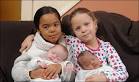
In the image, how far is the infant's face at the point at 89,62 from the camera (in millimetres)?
1515

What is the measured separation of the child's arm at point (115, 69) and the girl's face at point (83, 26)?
137 millimetres

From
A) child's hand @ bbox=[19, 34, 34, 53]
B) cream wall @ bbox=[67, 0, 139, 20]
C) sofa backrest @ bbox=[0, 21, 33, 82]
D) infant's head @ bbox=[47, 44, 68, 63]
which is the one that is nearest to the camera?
infant's head @ bbox=[47, 44, 68, 63]

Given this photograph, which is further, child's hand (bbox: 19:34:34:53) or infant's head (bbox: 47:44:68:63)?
child's hand (bbox: 19:34:34:53)

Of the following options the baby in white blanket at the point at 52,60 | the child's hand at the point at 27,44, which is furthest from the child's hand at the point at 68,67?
the child's hand at the point at 27,44

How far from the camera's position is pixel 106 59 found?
63.8 inches

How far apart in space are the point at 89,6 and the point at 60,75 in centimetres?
107

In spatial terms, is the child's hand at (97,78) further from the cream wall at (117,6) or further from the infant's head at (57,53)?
the cream wall at (117,6)

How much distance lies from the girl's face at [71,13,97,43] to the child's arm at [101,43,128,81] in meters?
0.14

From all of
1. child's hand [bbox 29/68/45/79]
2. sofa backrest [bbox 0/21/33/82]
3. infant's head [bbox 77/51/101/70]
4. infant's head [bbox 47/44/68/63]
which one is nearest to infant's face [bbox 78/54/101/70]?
infant's head [bbox 77/51/101/70]

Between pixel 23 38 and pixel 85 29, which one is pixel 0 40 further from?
pixel 85 29

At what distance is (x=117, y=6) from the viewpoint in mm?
2506

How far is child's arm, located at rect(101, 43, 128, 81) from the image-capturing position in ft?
4.94

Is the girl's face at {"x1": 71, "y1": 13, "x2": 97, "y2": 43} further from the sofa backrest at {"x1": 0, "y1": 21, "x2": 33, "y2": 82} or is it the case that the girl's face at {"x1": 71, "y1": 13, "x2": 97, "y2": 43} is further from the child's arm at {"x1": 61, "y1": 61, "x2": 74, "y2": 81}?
the sofa backrest at {"x1": 0, "y1": 21, "x2": 33, "y2": 82}

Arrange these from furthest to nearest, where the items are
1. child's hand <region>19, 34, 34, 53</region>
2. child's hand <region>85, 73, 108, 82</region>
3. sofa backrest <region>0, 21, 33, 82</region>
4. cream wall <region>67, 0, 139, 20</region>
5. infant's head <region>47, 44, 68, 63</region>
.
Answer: cream wall <region>67, 0, 139, 20</region>, sofa backrest <region>0, 21, 33, 82</region>, child's hand <region>19, 34, 34, 53</region>, infant's head <region>47, 44, 68, 63</region>, child's hand <region>85, 73, 108, 82</region>
